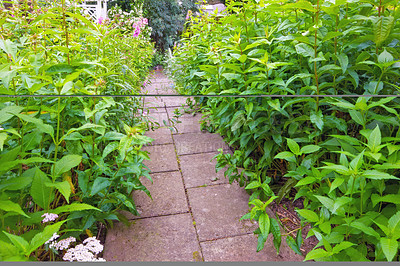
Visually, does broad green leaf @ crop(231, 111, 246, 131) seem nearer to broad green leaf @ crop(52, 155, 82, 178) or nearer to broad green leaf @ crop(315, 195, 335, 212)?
broad green leaf @ crop(315, 195, 335, 212)

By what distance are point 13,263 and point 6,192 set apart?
0.36 metres

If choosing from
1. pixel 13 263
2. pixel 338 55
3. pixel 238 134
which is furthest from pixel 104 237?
pixel 338 55

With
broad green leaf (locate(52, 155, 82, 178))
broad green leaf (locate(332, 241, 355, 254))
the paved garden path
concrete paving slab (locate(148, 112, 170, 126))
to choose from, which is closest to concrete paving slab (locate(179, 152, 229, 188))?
the paved garden path

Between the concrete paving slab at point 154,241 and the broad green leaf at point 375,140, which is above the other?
the broad green leaf at point 375,140

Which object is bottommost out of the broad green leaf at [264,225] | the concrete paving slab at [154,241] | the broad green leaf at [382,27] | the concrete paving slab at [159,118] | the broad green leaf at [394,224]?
the concrete paving slab at [154,241]

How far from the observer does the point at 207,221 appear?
1482mm

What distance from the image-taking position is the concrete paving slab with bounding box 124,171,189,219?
1564 mm

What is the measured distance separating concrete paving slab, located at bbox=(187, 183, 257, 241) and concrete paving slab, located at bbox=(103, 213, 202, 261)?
2.7 inches

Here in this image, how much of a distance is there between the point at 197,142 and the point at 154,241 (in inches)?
43.5

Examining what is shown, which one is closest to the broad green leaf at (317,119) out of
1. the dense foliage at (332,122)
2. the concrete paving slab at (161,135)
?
the dense foliage at (332,122)

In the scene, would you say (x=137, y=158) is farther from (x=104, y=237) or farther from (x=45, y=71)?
(x=45, y=71)

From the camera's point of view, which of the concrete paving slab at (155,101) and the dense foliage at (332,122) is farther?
the concrete paving slab at (155,101)

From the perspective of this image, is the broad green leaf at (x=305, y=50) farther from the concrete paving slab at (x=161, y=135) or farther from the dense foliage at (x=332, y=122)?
the concrete paving slab at (x=161, y=135)

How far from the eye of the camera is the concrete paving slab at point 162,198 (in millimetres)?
1564
